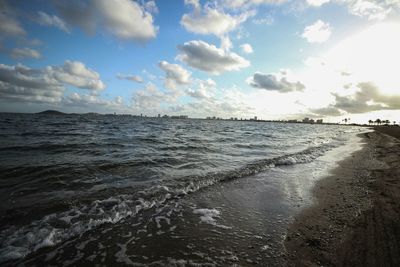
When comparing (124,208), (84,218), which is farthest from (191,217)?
(84,218)

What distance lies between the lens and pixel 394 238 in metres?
4.48

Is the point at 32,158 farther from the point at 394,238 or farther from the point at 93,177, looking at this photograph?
the point at 394,238

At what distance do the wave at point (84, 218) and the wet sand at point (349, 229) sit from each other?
12.6 feet

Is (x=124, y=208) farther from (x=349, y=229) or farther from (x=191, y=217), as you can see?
(x=349, y=229)

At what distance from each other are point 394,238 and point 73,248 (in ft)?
20.7

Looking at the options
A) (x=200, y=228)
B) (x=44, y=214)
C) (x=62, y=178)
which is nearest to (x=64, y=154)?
(x=62, y=178)

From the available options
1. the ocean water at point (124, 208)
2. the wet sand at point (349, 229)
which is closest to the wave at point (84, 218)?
the ocean water at point (124, 208)

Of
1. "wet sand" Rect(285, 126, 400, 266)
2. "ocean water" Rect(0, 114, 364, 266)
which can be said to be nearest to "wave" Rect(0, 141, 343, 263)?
"ocean water" Rect(0, 114, 364, 266)

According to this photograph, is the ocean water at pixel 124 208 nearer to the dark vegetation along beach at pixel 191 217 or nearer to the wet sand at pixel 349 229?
the dark vegetation along beach at pixel 191 217

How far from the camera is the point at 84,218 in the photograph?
552 centimetres

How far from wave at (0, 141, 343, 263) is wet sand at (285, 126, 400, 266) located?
383 cm

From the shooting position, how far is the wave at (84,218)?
440 centimetres

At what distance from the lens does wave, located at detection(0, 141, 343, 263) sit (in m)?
4.40

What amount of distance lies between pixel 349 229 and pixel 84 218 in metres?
6.21
